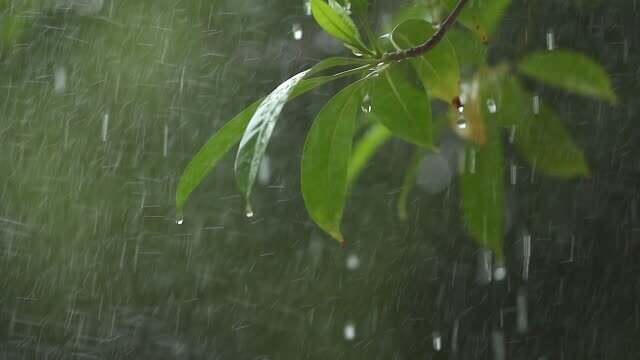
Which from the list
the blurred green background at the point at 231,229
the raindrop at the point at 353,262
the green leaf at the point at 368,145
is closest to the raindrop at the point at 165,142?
the blurred green background at the point at 231,229

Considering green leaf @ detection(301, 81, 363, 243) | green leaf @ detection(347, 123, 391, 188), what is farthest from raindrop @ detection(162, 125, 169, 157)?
green leaf @ detection(301, 81, 363, 243)

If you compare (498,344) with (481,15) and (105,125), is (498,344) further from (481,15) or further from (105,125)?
(481,15)

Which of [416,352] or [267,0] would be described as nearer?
[416,352]

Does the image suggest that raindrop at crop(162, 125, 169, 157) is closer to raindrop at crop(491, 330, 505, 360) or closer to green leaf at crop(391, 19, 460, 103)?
raindrop at crop(491, 330, 505, 360)

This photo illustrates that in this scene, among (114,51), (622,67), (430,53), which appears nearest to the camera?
(430,53)

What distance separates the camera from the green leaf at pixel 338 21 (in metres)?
0.42

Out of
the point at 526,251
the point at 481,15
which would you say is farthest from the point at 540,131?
the point at 526,251

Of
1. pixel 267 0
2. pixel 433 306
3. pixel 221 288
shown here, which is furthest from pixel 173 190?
pixel 433 306

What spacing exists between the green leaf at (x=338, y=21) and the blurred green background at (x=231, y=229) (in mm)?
976

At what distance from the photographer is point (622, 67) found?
1.28 m

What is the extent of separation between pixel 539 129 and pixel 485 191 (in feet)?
0.21

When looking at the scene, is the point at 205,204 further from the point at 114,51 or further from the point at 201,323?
the point at 114,51

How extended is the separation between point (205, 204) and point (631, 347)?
90 cm

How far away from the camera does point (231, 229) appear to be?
1.69 meters
